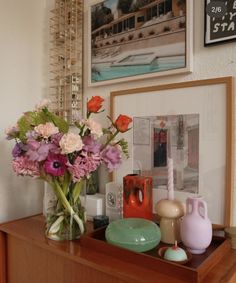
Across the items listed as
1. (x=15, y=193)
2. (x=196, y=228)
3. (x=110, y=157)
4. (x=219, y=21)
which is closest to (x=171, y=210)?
(x=196, y=228)

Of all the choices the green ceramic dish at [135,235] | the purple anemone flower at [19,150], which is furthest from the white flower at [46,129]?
the green ceramic dish at [135,235]

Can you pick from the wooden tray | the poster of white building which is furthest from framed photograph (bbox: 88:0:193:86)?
the wooden tray

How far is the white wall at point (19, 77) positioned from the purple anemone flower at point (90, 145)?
1.98 feet

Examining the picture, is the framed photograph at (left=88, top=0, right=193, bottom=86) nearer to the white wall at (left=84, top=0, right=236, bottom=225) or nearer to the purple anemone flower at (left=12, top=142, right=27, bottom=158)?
the white wall at (left=84, top=0, right=236, bottom=225)

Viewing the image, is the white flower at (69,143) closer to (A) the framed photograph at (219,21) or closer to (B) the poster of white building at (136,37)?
(B) the poster of white building at (136,37)

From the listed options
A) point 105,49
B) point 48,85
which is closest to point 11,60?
point 48,85

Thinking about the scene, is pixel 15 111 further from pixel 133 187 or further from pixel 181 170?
pixel 181 170

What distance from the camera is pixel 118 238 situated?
0.82 meters

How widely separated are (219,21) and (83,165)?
0.67m

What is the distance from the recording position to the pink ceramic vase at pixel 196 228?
30.9 inches

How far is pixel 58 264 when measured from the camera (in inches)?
35.5

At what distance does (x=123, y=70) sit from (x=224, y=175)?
1.96 ft

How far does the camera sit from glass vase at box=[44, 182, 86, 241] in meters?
0.96

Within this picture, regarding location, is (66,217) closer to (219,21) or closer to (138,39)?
(138,39)
